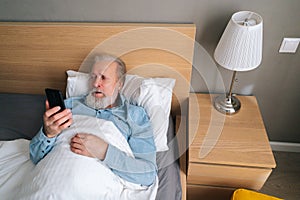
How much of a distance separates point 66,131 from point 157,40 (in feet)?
1.97

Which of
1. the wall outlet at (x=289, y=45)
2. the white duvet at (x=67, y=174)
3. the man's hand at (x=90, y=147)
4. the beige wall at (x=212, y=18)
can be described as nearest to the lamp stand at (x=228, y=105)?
the beige wall at (x=212, y=18)

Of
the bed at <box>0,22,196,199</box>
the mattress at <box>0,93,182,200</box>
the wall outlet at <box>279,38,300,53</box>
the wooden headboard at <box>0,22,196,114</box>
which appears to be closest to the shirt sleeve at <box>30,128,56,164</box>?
the bed at <box>0,22,196,199</box>

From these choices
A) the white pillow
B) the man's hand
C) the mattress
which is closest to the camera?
the man's hand

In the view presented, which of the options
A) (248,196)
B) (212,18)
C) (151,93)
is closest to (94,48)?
(151,93)

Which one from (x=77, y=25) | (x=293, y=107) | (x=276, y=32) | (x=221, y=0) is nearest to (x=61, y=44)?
(x=77, y=25)

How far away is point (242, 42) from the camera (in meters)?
1.05

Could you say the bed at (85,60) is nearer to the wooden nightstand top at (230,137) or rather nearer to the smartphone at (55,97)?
the wooden nightstand top at (230,137)

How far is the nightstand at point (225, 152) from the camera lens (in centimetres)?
112

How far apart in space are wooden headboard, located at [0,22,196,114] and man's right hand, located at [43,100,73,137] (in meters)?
0.47

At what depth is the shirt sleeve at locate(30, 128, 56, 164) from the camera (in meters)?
1.02

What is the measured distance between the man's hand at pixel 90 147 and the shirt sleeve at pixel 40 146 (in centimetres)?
10

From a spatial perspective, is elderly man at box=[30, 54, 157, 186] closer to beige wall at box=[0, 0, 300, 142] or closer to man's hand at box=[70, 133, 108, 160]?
man's hand at box=[70, 133, 108, 160]

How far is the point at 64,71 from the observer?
1446 millimetres

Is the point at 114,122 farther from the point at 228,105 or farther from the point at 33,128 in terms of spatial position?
the point at 228,105
